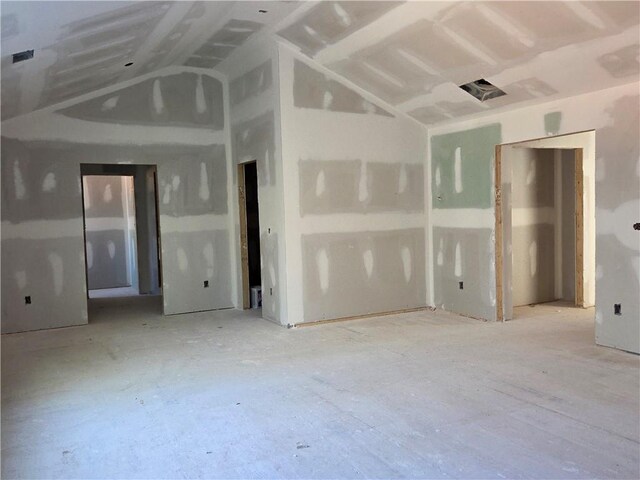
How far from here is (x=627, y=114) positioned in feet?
15.0

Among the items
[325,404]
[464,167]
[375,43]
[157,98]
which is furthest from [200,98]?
[325,404]

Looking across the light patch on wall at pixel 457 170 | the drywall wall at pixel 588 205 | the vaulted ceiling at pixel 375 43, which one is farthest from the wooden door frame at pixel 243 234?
the drywall wall at pixel 588 205

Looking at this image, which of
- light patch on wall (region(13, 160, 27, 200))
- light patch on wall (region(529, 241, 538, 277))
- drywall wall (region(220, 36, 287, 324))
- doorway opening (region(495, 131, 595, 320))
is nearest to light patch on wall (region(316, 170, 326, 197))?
drywall wall (region(220, 36, 287, 324))

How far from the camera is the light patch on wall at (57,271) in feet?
21.0

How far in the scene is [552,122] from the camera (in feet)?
17.3

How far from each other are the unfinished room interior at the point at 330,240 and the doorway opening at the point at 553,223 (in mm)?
33

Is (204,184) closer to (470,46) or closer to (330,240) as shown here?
(330,240)

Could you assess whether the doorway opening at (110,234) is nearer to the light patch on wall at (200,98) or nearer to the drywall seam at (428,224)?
the light patch on wall at (200,98)

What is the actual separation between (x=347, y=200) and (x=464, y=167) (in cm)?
146

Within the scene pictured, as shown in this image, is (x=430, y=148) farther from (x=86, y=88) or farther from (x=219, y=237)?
(x=86, y=88)

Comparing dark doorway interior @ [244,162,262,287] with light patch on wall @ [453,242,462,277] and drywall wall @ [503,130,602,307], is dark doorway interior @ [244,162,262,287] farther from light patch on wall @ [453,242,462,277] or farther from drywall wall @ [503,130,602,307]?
drywall wall @ [503,130,602,307]

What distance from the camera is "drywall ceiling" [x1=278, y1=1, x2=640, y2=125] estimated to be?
3992mm

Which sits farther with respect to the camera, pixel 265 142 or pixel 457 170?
pixel 457 170

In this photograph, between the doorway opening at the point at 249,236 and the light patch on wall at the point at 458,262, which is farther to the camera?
the doorway opening at the point at 249,236
